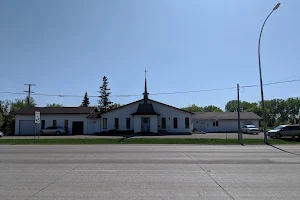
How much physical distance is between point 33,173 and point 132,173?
343cm

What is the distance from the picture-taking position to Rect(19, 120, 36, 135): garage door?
44756mm

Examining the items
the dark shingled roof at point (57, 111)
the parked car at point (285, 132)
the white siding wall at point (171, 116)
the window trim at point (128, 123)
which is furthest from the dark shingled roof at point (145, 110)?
the parked car at point (285, 132)

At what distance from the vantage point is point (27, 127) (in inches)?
1769

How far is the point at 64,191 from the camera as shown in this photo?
21.7 feet

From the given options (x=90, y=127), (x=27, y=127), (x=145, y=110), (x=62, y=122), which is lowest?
(x=90, y=127)

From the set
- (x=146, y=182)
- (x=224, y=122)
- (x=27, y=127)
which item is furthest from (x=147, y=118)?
(x=146, y=182)

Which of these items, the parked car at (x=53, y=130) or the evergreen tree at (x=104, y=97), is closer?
the parked car at (x=53, y=130)

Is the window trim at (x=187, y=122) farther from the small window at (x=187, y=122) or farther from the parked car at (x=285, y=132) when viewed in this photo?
the parked car at (x=285, y=132)


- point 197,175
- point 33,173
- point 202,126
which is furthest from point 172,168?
point 202,126

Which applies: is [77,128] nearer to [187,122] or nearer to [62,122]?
[62,122]

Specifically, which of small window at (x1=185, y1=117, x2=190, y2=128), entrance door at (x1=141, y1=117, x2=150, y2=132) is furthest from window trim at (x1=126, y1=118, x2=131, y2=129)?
small window at (x1=185, y1=117, x2=190, y2=128)

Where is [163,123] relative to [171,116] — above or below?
below

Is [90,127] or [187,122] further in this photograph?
[90,127]

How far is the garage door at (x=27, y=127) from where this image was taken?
4476 centimetres
